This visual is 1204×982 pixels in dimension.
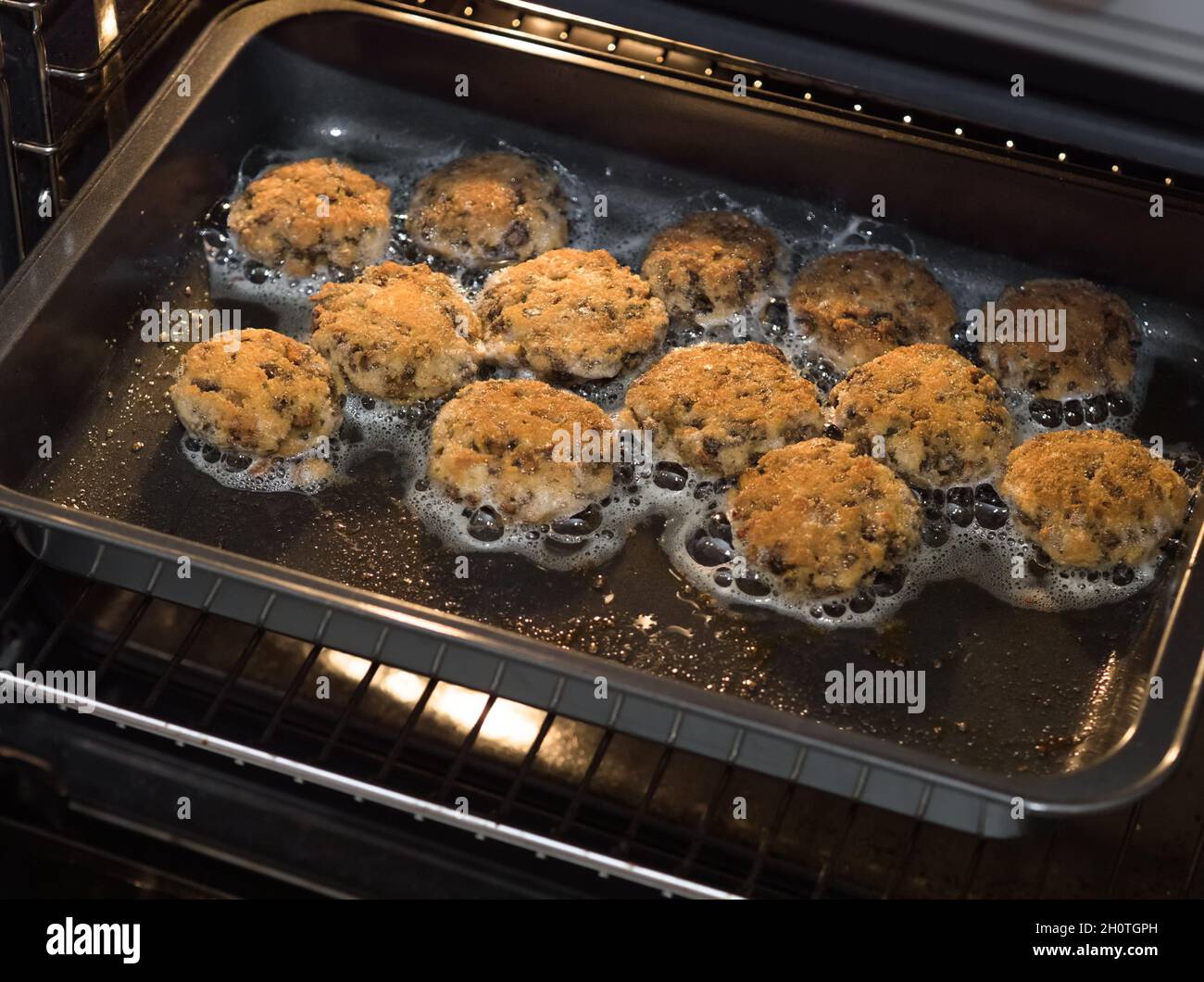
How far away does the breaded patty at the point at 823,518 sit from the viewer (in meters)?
1.50

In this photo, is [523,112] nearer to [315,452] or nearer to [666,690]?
[315,452]

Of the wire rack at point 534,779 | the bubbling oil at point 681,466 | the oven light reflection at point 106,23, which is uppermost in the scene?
the oven light reflection at point 106,23

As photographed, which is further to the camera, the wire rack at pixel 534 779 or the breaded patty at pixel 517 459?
the breaded patty at pixel 517 459

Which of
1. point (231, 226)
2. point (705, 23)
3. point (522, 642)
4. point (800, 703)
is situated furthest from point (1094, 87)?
point (231, 226)

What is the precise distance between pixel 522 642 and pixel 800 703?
33cm

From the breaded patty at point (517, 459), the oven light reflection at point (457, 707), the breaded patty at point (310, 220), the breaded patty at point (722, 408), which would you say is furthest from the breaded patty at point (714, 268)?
the oven light reflection at point (457, 707)

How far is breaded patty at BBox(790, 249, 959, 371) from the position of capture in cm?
173

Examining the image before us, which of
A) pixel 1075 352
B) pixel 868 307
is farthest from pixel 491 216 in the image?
pixel 1075 352

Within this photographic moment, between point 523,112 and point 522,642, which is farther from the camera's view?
point 523,112

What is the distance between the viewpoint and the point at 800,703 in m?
1.45

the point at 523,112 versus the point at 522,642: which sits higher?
the point at 523,112

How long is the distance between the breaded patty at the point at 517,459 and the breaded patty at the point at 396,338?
79 millimetres

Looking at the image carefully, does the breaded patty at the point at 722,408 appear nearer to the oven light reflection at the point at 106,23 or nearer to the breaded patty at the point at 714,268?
the breaded patty at the point at 714,268
